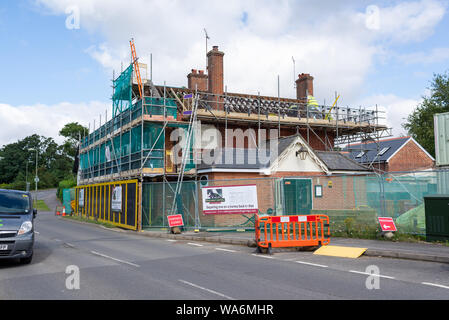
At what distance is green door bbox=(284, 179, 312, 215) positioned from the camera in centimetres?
1725

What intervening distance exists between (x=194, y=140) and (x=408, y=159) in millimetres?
27545

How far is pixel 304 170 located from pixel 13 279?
1761 cm

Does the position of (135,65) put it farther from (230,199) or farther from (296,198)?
(296,198)

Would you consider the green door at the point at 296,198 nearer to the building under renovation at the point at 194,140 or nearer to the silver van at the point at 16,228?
the building under renovation at the point at 194,140

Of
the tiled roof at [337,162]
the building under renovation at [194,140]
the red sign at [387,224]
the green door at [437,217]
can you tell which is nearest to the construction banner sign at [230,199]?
the building under renovation at [194,140]

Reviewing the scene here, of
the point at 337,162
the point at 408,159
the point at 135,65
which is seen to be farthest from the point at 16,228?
the point at 408,159

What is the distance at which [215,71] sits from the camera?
2650 centimetres

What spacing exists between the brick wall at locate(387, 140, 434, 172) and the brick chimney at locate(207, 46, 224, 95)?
22090 mm

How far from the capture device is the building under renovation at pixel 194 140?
21.1 meters

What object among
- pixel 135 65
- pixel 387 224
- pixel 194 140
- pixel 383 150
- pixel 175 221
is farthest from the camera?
pixel 383 150

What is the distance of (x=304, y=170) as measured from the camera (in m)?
23.0

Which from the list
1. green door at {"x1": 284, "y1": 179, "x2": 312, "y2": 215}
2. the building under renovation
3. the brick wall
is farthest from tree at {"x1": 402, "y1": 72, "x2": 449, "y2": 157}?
green door at {"x1": 284, "y1": 179, "x2": 312, "y2": 215}

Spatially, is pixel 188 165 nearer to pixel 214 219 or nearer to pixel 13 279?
pixel 214 219

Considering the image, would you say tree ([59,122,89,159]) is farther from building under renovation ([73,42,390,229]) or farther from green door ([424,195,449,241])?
green door ([424,195,449,241])
